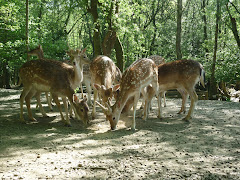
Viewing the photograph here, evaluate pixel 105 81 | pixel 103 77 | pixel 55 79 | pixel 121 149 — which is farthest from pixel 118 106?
pixel 55 79

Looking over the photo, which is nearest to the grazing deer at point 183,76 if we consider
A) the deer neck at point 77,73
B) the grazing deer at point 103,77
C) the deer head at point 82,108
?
the grazing deer at point 103,77

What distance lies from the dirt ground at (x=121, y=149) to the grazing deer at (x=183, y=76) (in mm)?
793

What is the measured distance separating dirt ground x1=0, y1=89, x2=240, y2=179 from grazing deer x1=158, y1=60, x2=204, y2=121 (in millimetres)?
793

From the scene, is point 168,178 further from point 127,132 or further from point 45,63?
point 45,63

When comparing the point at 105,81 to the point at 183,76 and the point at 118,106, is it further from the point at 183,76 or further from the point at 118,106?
the point at 183,76

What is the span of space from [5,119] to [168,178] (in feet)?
17.6

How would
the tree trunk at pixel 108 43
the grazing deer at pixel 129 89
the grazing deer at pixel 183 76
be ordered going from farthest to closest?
the tree trunk at pixel 108 43
the grazing deer at pixel 183 76
the grazing deer at pixel 129 89

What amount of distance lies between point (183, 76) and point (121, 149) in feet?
11.3

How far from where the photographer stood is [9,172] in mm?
3736

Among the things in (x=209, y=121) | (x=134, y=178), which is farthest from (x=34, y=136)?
(x=209, y=121)

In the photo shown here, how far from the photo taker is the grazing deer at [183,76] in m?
7.40

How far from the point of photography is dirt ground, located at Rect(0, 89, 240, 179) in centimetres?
380

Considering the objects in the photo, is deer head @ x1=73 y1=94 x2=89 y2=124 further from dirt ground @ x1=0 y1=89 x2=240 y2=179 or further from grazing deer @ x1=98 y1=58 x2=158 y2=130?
grazing deer @ x1=98 y1=58 x2=158 y2=130

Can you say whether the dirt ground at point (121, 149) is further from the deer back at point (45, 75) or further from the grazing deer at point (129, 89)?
the deer back at point (45, 75)
